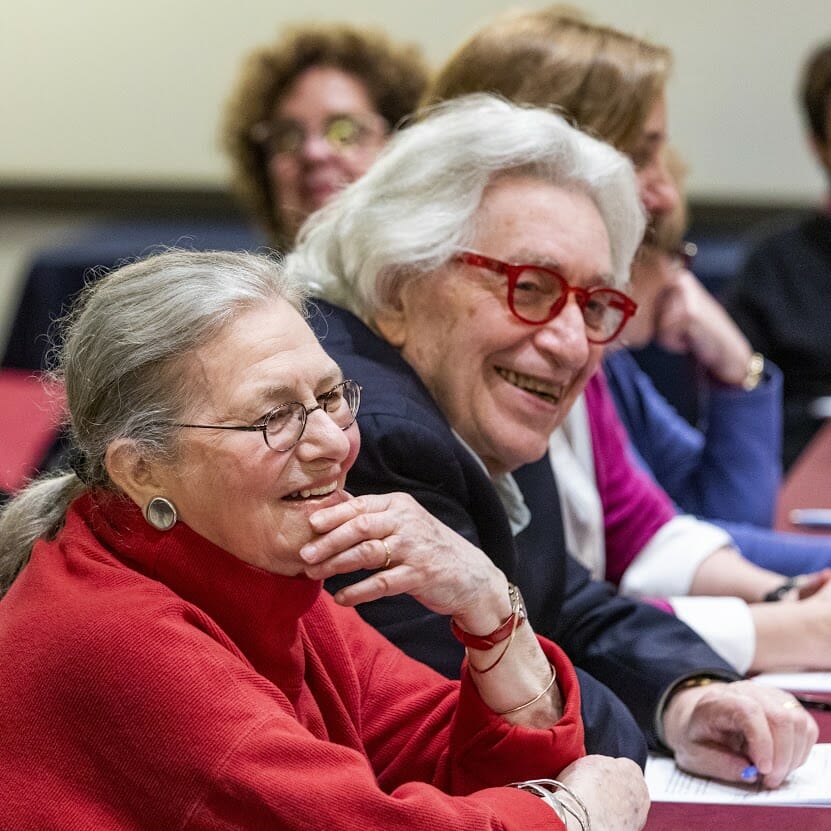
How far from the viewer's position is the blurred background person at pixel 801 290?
3.90m

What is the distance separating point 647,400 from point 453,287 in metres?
1.28

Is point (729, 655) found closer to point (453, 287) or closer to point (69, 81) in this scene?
point (453, 287)

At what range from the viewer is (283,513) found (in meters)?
1.20

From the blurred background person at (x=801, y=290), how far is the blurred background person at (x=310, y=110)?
118 cm

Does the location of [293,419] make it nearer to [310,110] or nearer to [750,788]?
[750,788]

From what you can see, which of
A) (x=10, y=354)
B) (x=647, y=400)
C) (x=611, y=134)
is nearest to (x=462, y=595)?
(x=611, y=134)

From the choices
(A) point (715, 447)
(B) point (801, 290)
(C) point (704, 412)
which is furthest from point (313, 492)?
(B) point (801, 290)

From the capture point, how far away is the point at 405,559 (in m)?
1.25

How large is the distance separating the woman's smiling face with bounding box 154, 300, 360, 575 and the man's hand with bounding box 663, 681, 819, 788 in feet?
1.98

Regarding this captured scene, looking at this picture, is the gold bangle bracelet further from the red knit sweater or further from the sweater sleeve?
the red knit sweater

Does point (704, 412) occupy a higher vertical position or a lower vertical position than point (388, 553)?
lower

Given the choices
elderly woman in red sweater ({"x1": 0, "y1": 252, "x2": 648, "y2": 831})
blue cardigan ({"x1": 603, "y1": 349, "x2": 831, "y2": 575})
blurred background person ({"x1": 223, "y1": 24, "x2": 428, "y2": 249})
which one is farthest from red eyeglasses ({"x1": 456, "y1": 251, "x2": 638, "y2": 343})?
blurred background person ({"x1": 223, "y1": 24, "x2": 428, "y2": 249})

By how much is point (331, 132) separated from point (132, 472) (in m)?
2.40

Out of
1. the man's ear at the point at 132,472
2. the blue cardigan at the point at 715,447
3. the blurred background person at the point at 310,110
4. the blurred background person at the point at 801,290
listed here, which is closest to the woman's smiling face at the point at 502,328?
the man's ear at the point at 132,472
